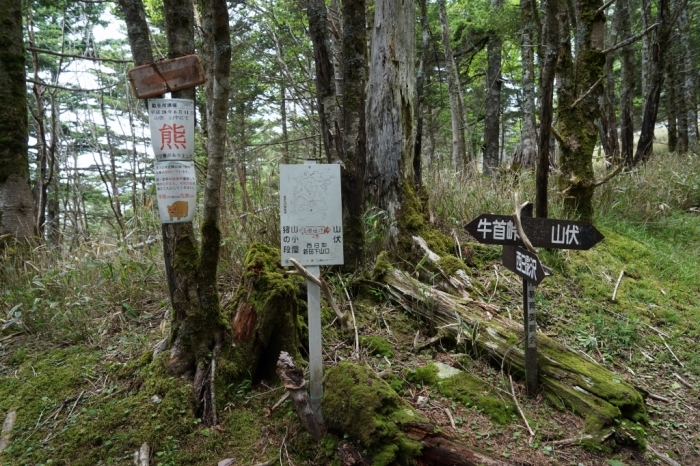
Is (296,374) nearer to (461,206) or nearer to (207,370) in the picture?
(207,370)

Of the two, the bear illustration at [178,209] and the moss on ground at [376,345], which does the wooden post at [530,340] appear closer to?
the moss on ground at [376,345]

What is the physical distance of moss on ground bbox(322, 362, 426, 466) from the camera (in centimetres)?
186

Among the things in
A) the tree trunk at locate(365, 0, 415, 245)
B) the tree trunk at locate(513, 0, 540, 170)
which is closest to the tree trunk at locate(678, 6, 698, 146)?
the tree trunk at locate(513, 0, 540, 170)

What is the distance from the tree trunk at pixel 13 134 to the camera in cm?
425

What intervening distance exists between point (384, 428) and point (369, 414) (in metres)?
0.09

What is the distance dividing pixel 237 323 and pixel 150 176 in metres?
8.36

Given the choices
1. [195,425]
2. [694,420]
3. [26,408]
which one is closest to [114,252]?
[26,408]

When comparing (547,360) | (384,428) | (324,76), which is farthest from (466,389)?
(324,76)

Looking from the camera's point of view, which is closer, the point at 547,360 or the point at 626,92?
the point at 547,360

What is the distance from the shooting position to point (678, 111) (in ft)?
33.1

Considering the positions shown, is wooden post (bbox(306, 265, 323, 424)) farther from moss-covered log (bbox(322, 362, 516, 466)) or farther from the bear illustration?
the bear illustration

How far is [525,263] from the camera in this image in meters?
2.39

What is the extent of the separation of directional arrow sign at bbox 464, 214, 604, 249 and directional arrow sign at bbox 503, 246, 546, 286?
64mm

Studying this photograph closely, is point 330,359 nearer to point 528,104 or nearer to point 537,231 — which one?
point 537,231
